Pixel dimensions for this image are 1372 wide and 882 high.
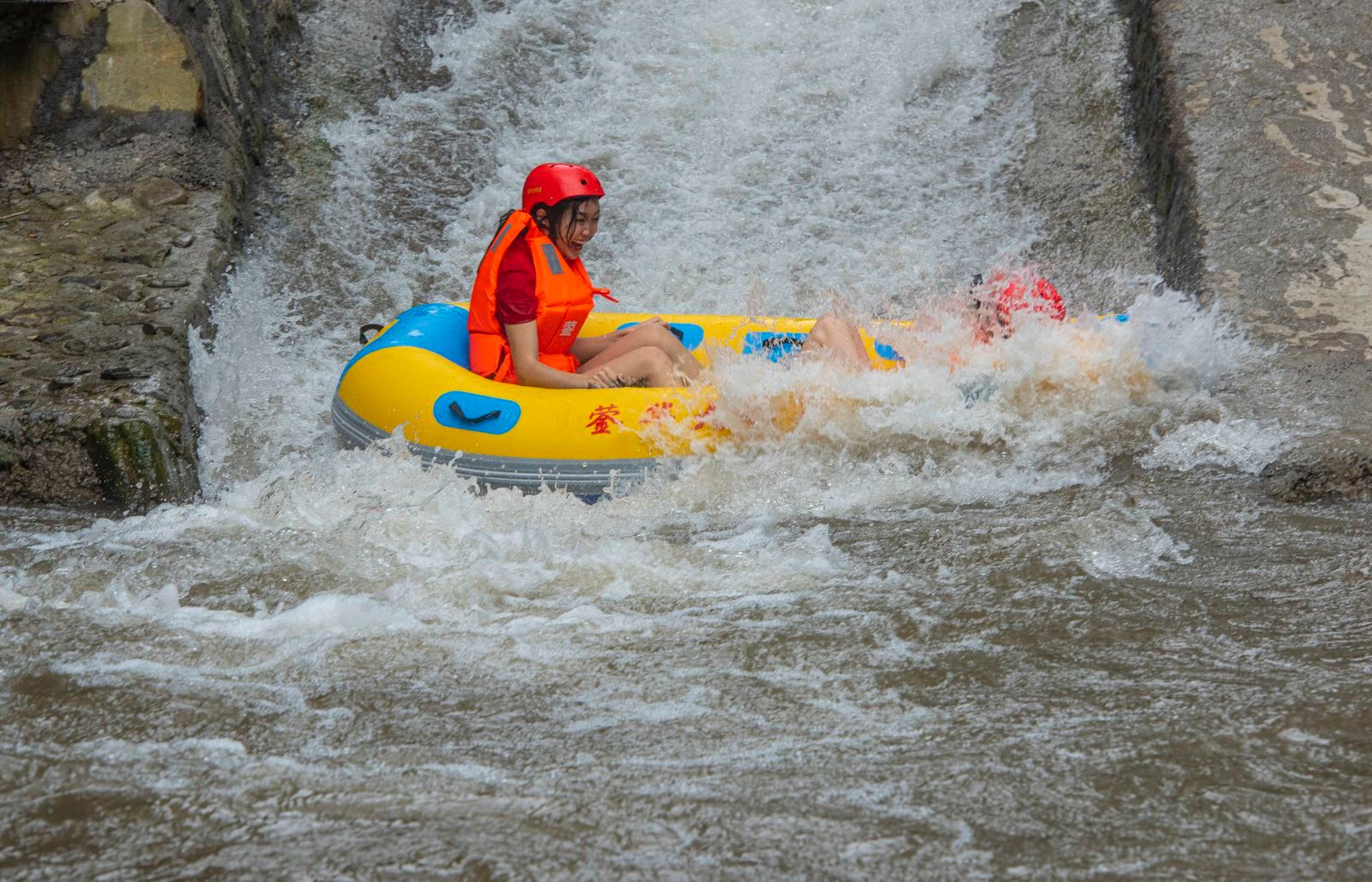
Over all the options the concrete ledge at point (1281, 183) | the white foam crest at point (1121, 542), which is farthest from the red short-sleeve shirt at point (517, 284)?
the concrete ledge at point (1281, 183)

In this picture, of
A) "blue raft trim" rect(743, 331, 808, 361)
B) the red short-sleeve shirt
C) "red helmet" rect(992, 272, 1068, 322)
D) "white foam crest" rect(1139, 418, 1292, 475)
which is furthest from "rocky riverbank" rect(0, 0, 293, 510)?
"white foam crest" rect(1139, 418, 1292, 475)

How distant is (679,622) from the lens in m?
3.57

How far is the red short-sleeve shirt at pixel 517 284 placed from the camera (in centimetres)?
492

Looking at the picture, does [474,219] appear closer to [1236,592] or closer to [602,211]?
[602,211]

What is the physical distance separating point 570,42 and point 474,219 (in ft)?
6.47

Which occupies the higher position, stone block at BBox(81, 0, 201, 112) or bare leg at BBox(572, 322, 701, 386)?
stone block at BBox(81, 0, 201, 112)

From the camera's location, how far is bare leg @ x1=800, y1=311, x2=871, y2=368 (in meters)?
4.93

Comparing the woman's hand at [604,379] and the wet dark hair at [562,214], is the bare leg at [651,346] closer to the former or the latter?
the woman's hand at [604,379]

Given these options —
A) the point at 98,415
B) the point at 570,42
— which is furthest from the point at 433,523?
the point at 570,42

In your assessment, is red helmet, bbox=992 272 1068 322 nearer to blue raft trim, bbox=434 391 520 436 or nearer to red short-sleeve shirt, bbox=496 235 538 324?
red short-sleeve shirt, bbox=496 235 538 324

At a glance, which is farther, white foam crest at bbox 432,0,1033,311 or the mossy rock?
white foam crest at bbox 432,0,1033,311

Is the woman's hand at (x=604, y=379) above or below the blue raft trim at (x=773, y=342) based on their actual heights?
below

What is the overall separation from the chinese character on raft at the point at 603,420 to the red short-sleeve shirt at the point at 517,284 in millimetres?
462

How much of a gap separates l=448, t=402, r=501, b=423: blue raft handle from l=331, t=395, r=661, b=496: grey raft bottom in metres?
0.12
